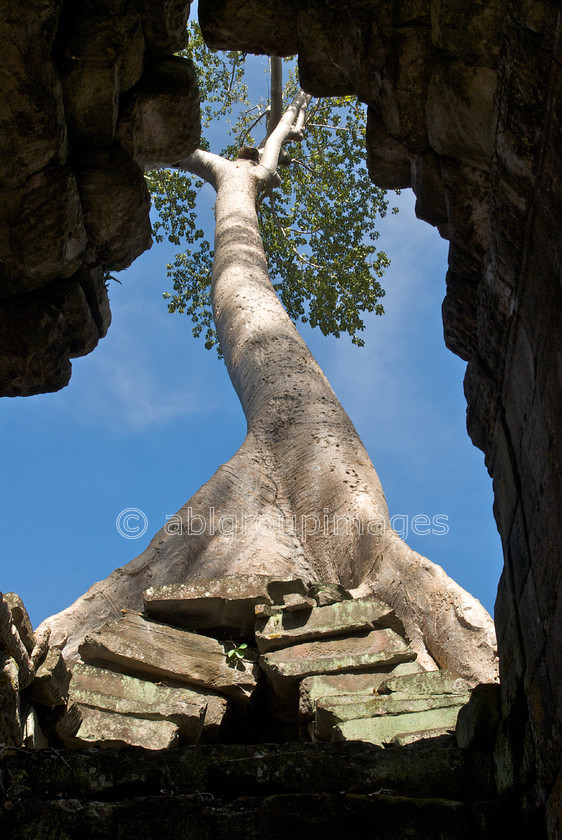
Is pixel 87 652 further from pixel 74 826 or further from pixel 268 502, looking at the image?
pixel 268 502

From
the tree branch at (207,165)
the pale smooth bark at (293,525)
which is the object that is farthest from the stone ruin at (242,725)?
the tree branch at (207,165)

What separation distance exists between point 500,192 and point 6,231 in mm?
1461

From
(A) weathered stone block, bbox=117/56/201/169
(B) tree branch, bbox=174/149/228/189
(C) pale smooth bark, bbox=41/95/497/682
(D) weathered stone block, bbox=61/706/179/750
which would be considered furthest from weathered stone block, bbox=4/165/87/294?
(B) tree branch, bbox=174/149/228/189

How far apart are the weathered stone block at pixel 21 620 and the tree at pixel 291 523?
586 millimetres

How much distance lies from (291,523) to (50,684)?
7.98 feet

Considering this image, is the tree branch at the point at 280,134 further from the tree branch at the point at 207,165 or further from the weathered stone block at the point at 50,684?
the weathered stone block at the point at 50,684

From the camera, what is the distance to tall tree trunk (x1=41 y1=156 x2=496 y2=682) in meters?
3.16

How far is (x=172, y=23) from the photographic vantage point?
7.70 ft

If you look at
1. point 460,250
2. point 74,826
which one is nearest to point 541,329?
point 460,250

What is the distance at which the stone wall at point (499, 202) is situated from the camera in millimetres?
1436

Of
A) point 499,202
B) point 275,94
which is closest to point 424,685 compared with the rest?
point 499,202

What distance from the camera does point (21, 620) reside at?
200 cm

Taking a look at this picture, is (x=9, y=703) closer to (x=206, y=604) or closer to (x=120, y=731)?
(x=120, y=731)

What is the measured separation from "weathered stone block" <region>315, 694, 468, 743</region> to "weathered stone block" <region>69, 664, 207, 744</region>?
0.42m
